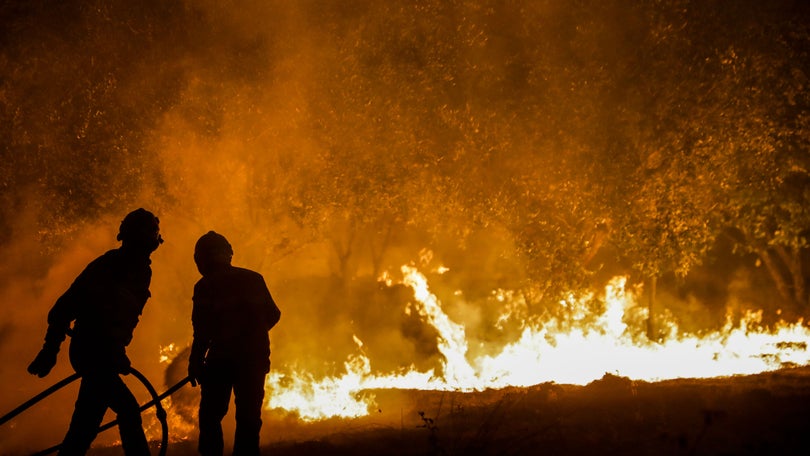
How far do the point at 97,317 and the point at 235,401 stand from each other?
1.48 metres

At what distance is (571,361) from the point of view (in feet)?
47.9

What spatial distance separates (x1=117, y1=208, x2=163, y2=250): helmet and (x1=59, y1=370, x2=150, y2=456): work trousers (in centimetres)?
127

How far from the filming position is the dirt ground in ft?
21.3

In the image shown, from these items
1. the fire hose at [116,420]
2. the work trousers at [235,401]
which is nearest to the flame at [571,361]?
the fire hose at [116,420]

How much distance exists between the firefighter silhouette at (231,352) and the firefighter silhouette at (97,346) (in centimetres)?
65

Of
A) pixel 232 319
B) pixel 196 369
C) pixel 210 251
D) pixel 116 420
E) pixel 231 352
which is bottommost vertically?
pixel 116 420

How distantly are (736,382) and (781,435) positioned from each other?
425 centimetres

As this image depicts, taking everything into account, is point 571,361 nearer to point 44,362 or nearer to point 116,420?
point 116,420

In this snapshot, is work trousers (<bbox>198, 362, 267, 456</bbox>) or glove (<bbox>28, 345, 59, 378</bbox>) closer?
glove (<bbox>28, 345, 59, 378</bbox>)

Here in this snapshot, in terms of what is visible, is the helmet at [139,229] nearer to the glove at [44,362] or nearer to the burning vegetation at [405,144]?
the glove at [44,362]

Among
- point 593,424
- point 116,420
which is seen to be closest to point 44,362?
point 116,420

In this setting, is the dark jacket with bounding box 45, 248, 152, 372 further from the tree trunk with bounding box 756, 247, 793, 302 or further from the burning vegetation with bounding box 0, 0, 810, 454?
the tree trunk with bounding box 756, 247, 793, 302

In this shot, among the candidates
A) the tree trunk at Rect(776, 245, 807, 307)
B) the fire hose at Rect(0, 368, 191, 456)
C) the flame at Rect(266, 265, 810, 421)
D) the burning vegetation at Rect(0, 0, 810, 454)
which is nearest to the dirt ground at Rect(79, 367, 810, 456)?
the burning vegetation at Rect(0, 0, 810, 454)

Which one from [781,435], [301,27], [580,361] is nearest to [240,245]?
[301,27]
